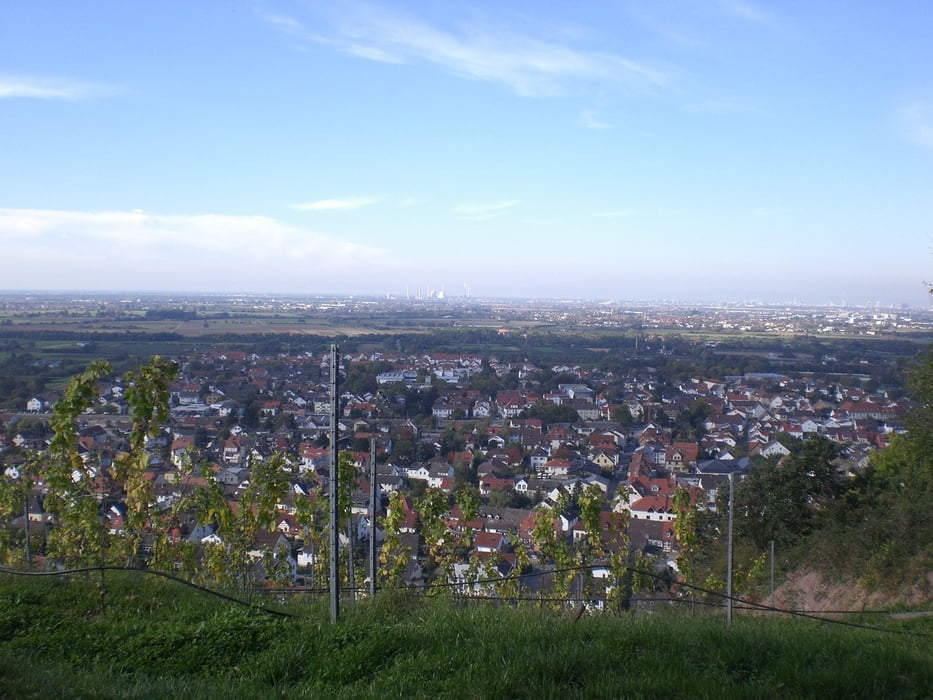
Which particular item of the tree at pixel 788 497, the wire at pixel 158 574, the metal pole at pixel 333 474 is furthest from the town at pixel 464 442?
the tree at pixel 788 497

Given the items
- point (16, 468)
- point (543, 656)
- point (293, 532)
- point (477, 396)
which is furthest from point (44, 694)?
point (477, 396)

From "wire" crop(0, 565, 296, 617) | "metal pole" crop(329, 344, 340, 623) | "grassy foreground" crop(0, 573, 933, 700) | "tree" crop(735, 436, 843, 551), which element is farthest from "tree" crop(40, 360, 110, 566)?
"tree" crop(735, 436, 843, 551)

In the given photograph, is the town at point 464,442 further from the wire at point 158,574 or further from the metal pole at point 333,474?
the wire at point 158,574

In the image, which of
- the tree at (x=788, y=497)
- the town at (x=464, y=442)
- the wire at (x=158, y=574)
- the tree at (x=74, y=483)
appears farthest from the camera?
the tree at (x=788, y=497)

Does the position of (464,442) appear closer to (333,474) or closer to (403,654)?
(333,474)

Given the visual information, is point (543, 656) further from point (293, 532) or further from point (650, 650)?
point (293, 532)

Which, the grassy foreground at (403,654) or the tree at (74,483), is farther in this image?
the tree at (74,483)
